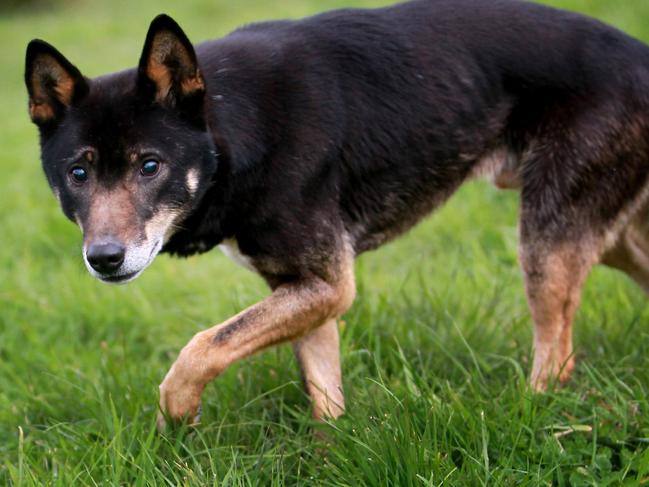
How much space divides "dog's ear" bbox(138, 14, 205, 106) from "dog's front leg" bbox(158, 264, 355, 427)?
810 mm

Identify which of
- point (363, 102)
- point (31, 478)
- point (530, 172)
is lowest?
point (31, 478)

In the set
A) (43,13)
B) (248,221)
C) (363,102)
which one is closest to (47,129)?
(248,221)

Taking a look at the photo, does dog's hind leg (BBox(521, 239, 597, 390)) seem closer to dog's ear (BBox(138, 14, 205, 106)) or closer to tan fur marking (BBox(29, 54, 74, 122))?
dog's ear (BBox(138, 14, 205, 106))

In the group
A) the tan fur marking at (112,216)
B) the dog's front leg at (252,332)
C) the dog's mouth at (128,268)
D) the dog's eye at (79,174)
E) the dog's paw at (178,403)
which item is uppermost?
the dog's eye at (79,174)

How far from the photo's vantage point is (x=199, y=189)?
10.5 ft

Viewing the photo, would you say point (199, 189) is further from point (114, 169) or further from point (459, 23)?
point (459, 23)

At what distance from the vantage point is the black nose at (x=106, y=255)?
2834 mm

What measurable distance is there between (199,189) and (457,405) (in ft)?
3.91

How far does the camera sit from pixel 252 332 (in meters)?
3.20

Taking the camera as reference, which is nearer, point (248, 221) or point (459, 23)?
point (248, 221)

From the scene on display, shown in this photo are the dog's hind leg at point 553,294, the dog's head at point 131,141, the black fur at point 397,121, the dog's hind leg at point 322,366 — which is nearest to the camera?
the dog's head at point 131,141

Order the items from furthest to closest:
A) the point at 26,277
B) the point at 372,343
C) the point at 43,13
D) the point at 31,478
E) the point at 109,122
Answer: the point at 43,13
the point at 26,277
the point at 372,343
the point at 109,122
the point at 31,478

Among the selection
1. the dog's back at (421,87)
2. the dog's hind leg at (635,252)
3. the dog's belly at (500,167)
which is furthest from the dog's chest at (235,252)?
the dog's hind leg at (635,252)

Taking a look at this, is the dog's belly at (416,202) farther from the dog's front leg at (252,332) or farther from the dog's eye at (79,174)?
the dog's eye at (79,174)
